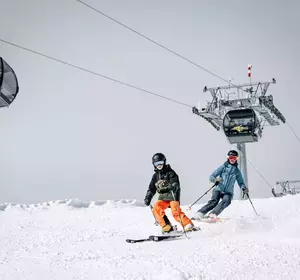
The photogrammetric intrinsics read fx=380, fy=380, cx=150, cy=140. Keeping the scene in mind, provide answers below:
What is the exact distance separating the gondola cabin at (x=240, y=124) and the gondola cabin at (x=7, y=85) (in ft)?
39.8

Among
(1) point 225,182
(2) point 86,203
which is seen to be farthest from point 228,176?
(2) point 86,203

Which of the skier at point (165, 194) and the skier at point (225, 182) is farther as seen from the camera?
the skier at point (225, 182)

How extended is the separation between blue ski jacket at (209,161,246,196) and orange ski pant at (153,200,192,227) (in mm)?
1906

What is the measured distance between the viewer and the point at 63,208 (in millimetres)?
14734

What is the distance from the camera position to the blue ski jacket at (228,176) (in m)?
9.01

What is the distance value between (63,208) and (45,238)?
7243mm

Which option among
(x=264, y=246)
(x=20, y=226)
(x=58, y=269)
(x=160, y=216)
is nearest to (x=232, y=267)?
(x=264, y=246)

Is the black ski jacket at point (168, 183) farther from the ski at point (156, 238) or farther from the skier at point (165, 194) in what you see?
the ski at point (156, 238)

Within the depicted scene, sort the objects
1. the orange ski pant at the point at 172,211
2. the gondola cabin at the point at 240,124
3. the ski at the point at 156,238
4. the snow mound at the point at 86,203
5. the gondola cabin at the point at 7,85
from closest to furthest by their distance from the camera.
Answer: the ski at the point at 156,238 → the orange ski pant at the point at 172,211 → the gondola cabin at the point at 7,85 → the snow mound at the point at 86,203 → the gondola cabin at the point at 240,124

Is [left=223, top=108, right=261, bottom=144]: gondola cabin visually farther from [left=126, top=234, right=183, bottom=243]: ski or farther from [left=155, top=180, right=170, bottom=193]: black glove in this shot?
[left=126, top=234, right=183, bottom=243]: ski

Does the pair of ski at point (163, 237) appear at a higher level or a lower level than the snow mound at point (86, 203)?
higher

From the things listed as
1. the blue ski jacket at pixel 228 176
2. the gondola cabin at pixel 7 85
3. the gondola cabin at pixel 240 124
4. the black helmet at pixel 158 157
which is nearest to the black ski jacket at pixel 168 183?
the black helmet at pixel 158 157

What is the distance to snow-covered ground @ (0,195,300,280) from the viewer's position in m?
4.23

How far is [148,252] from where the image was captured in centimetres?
547
